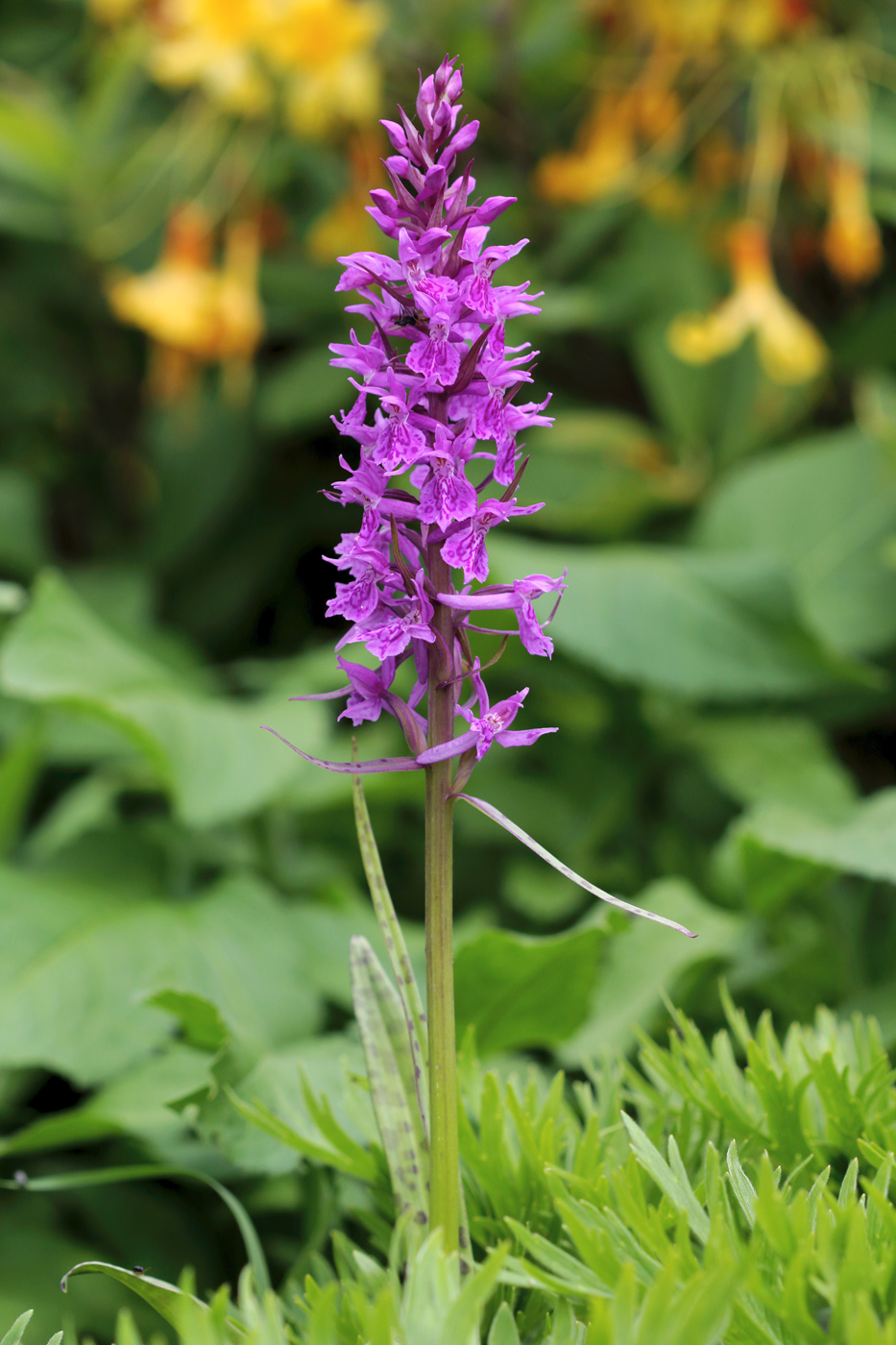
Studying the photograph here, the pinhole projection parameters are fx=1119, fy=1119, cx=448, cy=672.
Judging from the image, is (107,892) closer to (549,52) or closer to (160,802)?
(160,802)

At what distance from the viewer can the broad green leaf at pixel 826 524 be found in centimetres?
116

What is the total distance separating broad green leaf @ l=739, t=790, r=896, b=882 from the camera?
666 mm

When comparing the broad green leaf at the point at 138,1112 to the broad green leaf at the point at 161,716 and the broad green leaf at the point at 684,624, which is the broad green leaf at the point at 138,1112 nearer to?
the broad green leaf at the point at 161,716

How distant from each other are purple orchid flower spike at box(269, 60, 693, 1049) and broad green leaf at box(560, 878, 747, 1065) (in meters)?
0.38

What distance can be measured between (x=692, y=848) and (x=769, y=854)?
31 centimetres

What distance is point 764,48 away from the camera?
1.32 m

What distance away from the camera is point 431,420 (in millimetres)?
371

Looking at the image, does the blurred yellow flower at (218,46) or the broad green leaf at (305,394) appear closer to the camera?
the blurred yellow flower at (218,46)

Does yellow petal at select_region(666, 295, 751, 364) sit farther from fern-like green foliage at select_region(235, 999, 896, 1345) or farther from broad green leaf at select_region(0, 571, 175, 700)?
fern-like green foliage at select_region(235, 999, 896, 1345)

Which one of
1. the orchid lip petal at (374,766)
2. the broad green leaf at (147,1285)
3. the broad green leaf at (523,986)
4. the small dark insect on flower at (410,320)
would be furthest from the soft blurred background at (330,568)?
the small dark insect on flower at (410,320)

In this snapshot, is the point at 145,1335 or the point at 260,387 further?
the point at 260,387

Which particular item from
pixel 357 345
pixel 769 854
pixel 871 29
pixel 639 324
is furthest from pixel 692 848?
pixel 871 29

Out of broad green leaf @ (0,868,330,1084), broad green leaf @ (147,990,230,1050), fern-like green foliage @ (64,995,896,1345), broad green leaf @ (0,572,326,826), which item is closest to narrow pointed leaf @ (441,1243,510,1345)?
fern-like green foliage @ (64,995,896,1345)

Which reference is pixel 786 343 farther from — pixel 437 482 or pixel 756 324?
pixel 437 482
